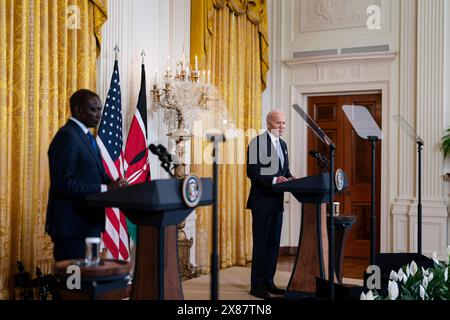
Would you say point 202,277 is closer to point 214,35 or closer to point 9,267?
point 9,267

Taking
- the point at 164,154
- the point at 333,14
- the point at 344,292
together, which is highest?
the point at 333,14

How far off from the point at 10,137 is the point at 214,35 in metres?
3.17

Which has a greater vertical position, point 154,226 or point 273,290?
point 154,226

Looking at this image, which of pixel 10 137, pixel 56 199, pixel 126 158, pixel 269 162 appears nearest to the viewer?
pixel 56 199

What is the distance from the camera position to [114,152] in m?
4.47

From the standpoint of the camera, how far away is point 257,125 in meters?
7.29


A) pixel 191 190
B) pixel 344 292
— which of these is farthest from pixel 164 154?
pixel 344 292

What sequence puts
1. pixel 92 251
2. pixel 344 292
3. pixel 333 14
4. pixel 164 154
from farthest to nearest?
pixel 333 14, pixel 344 292, pixel 164 154, pixel 92 251

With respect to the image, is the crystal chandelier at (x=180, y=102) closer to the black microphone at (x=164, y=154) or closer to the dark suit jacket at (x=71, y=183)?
the dark suit jacket at (x=71, y=183)

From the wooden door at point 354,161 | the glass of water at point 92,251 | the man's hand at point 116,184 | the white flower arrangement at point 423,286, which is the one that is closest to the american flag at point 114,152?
the man's hand at point 116,184

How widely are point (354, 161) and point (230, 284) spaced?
2775 millimetres

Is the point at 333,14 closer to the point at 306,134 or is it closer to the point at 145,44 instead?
the point at 306,134

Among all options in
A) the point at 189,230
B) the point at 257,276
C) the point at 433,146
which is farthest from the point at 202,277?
the point at 433,146

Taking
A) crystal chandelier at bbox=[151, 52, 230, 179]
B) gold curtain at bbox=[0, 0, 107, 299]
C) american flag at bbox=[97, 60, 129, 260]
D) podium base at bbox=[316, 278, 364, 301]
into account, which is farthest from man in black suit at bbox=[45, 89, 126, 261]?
crystal chandelier at bbox=[151, 52, 230, 179]
